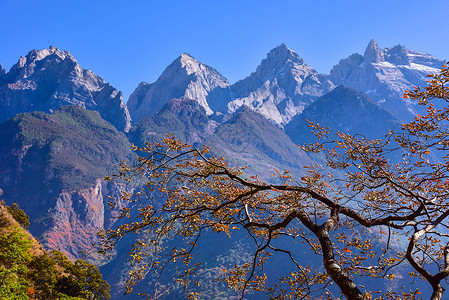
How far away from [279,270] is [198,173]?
17011 cm

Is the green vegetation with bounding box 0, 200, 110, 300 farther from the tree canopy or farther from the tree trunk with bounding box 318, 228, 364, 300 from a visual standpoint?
the tree trunk with bounding box 318, 228, 364, 300

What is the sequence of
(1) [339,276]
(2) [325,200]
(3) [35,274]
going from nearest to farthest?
(1) [339,276]
(2) [325,200]
(3) [35,274]

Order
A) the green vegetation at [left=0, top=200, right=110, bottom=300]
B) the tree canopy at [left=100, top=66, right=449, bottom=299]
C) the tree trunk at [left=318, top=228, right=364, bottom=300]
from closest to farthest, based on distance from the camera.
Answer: the tree trunk at [left=318, top=228, right=364, bottom=300], the tree canopy at [left=100, top=66, right=449, bottom=299], the green vegetation at [left=0, top=200, right=110, bottom=300]

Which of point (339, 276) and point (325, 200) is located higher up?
point (325, 200)

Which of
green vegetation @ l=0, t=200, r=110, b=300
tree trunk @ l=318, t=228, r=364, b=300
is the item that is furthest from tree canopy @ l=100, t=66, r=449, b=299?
green vegetation @ l=0, t=200, r=110, b=300

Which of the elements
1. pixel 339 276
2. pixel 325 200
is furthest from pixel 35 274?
pixel 339 276

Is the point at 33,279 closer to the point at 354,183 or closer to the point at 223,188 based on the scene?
the point at 223,188

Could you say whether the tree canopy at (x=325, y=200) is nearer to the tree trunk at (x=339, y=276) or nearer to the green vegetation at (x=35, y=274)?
the tree trunk at (x=339, y=276)

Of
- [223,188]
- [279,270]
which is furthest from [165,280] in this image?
[223,188]

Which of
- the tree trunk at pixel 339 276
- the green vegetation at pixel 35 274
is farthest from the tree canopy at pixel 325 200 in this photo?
the green vegetation at pixel 35 274

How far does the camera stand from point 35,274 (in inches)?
881

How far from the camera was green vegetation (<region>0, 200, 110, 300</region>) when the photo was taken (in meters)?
17.2

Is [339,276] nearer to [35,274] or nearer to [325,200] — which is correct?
[325,200]

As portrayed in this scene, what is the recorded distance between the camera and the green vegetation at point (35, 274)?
17172 mm
